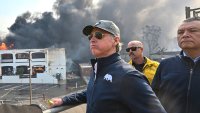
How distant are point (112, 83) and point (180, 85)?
703 millimetres

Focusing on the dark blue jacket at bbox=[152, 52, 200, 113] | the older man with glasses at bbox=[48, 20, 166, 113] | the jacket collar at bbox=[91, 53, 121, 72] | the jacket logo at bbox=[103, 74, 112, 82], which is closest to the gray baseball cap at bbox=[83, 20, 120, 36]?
the older man with glasses at bbox=[48, 20, 166, 113]

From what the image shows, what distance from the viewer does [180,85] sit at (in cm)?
272

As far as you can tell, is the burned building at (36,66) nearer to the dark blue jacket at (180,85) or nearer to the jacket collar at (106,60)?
the dark blue jacket at (180,85)

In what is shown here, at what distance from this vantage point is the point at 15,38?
248 feet

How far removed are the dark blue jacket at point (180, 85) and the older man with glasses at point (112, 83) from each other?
1.70ft

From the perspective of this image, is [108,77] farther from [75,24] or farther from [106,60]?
[75,24]

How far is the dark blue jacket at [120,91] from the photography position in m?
2.19

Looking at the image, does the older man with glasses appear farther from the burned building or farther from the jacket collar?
the burned building

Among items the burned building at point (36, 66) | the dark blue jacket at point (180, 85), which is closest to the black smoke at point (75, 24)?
the burned building at point (36, 66)

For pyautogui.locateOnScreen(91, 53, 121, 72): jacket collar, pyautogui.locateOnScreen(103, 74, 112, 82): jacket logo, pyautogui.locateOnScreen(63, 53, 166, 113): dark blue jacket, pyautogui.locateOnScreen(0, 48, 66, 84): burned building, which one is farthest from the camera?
pyautogui.locateOnScreen(0, 48, 66, 84): burned building

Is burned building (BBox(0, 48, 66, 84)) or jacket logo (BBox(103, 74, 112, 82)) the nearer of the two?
jacket logo (BBox(103, 74, 112, 82))

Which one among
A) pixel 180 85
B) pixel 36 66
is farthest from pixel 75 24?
pixel 180 85

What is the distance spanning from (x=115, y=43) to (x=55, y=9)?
79963 millimetres

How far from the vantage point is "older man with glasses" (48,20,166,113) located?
2.20m
